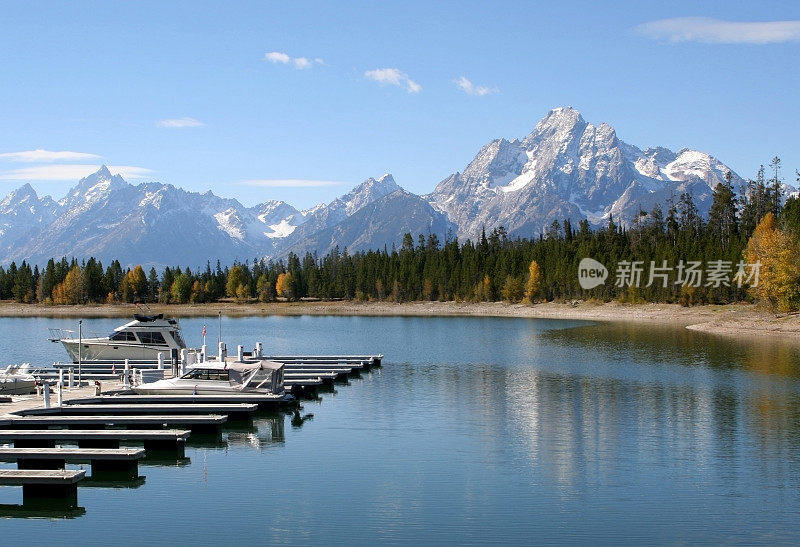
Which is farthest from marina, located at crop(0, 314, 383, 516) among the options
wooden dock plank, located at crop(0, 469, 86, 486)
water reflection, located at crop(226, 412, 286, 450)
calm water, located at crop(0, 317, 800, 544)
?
calm water, located at crop(0, 317, 800, 544)

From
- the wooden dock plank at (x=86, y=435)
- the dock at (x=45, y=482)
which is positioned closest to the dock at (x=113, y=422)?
the wooden dock plank at (x=86, y=435)

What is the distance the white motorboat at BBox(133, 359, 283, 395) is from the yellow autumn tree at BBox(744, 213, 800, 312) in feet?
271

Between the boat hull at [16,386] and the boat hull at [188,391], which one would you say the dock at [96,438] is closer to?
the boat hull at [16,386]

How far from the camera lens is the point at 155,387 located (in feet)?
160

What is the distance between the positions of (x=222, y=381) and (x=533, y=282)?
14319 centimetres

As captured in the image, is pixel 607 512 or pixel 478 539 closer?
pixel 478 539

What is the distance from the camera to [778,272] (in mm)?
113312

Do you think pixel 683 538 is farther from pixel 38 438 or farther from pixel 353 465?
pixel 38 438

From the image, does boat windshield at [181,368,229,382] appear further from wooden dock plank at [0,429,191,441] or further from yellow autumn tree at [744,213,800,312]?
yellow autumn tree at [744,213,800,312]

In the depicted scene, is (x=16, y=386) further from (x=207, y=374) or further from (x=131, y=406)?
(x=207, y=374)

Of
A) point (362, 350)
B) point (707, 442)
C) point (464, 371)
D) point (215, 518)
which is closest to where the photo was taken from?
point (215, 518)

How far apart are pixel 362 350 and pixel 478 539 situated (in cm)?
6597

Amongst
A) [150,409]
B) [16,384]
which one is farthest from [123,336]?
[150,409]

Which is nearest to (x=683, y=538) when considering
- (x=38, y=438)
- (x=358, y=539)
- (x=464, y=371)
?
(x=358, y=539)
